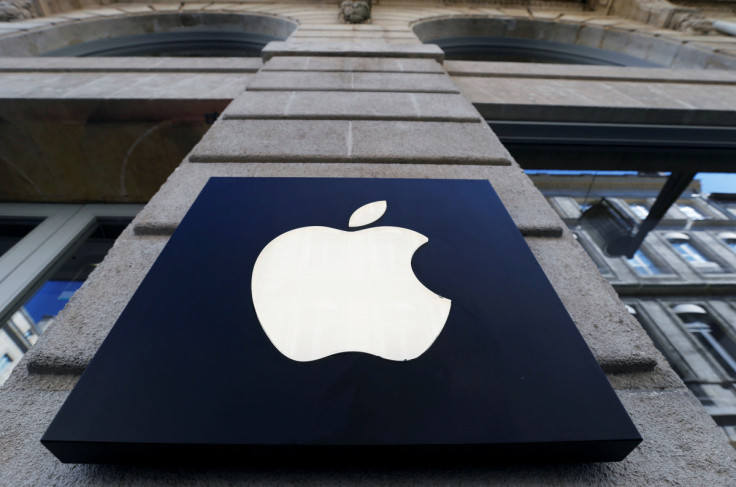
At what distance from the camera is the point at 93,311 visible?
1399 mm

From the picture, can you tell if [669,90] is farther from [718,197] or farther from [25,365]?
[25,365]

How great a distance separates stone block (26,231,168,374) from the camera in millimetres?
1248

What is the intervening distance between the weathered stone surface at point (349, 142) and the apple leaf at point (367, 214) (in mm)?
637

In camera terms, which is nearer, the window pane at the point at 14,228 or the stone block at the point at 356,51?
the window pane at the point at 14,228

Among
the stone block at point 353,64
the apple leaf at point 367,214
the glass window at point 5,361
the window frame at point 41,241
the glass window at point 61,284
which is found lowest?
the glass window at point 61,284

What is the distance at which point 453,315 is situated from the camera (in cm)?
127

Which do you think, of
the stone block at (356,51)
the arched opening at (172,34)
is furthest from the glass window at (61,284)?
the arched opening at (172,34)

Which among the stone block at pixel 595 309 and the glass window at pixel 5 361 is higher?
the stone block at pixel 595 309

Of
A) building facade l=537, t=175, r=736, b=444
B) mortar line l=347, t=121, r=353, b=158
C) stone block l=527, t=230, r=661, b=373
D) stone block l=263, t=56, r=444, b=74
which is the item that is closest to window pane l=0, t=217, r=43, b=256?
stone block l=263, t=56, r=444, b=74

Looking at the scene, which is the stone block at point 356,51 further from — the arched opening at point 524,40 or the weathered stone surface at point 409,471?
the weathered stone surface at point 409,471

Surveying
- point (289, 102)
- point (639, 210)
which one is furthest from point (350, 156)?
point (639, 210)

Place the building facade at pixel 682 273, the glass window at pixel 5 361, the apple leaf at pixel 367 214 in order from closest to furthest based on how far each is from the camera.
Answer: the apple leaf at pixel 367 214
the building facade at pixel 682 273
the glass window at pixel 5 361

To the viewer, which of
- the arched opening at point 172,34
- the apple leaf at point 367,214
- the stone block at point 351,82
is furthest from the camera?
the arched opening at point 172,34

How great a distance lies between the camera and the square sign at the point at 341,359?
96cm
